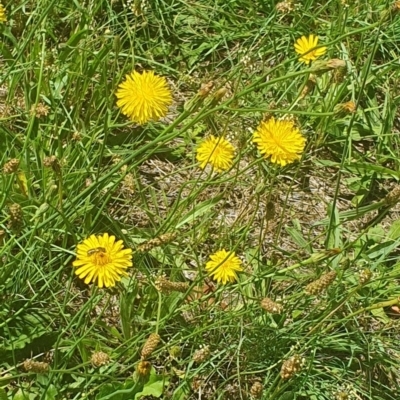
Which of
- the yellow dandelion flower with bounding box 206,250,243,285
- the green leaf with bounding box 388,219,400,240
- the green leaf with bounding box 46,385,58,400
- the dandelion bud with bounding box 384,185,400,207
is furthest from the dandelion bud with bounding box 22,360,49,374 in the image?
the green leaf with bounding box 388,219,400,240

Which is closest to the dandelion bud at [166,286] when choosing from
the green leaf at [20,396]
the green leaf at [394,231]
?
the green leaf at [20,396]

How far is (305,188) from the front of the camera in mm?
1979

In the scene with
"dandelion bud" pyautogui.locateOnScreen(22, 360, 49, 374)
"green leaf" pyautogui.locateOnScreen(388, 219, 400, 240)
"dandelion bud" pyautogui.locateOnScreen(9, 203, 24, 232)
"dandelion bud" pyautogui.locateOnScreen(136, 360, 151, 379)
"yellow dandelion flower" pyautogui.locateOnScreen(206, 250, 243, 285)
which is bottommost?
"dandelion bud" pyautogui.locateOnScreen(22, 360, 49, 374)

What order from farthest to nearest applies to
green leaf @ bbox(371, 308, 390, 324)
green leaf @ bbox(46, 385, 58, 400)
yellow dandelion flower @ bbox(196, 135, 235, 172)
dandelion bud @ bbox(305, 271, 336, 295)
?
green leaf @ bbox(371, 308, 390, 324), yellow dandelion flower @ bbox(196, 135, 235, 172), green leaf @ bbox(46, 385, 58, 400), dandelion bud @ bbox(305, 271, 336, 295)

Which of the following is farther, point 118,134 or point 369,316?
point 118,134

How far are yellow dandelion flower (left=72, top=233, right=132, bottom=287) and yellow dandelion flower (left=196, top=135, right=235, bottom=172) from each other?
0.31 meters

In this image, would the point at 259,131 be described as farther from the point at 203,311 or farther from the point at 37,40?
the point at 37,40

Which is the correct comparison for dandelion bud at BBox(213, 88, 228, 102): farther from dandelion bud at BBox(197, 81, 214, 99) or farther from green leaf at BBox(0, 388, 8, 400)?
green leaf at BBox(0, 388, 8, 400)

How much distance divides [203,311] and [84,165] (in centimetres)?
41

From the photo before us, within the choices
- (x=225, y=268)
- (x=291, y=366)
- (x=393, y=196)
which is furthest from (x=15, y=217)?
(x=393, y=196)

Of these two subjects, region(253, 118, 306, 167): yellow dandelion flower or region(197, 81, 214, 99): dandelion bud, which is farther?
region(253, 118, 306, 167): yellow dandelion flower

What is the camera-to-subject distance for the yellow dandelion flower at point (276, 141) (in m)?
1.41

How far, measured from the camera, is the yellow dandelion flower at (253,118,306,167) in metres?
1.41

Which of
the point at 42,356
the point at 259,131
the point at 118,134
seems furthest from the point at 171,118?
the point at 42,356
